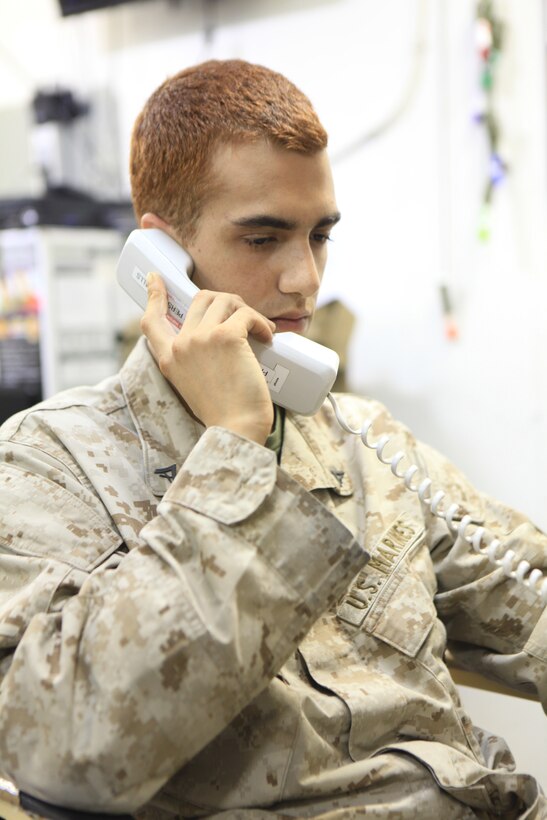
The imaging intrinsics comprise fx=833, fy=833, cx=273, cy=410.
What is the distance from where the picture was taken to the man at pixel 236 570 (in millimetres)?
713

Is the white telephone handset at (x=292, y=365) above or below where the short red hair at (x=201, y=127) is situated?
below

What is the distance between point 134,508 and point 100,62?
7.72 feet

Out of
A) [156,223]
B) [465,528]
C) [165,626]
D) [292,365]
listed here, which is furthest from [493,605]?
[156,223]

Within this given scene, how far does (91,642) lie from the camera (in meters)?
0.72

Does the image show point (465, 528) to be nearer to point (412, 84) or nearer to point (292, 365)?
point (292, 365)

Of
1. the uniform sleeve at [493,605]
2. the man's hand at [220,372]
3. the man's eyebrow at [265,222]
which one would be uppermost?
the man's eyebrow at [265,222]

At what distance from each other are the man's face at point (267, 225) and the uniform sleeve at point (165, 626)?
0.29 metres

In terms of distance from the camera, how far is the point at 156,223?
1103 mm

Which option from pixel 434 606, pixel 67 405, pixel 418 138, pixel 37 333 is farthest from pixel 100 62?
pixel 434 606

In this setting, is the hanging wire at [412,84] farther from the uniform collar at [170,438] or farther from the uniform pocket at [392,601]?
the uniform pocket at [392,601]

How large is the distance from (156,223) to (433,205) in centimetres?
128

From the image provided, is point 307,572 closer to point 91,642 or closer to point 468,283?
point 91,642

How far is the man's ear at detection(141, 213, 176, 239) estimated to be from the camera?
1092 mm

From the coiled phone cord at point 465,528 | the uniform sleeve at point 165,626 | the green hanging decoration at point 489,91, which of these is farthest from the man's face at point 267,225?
the green hanging decoration at point 489,91
